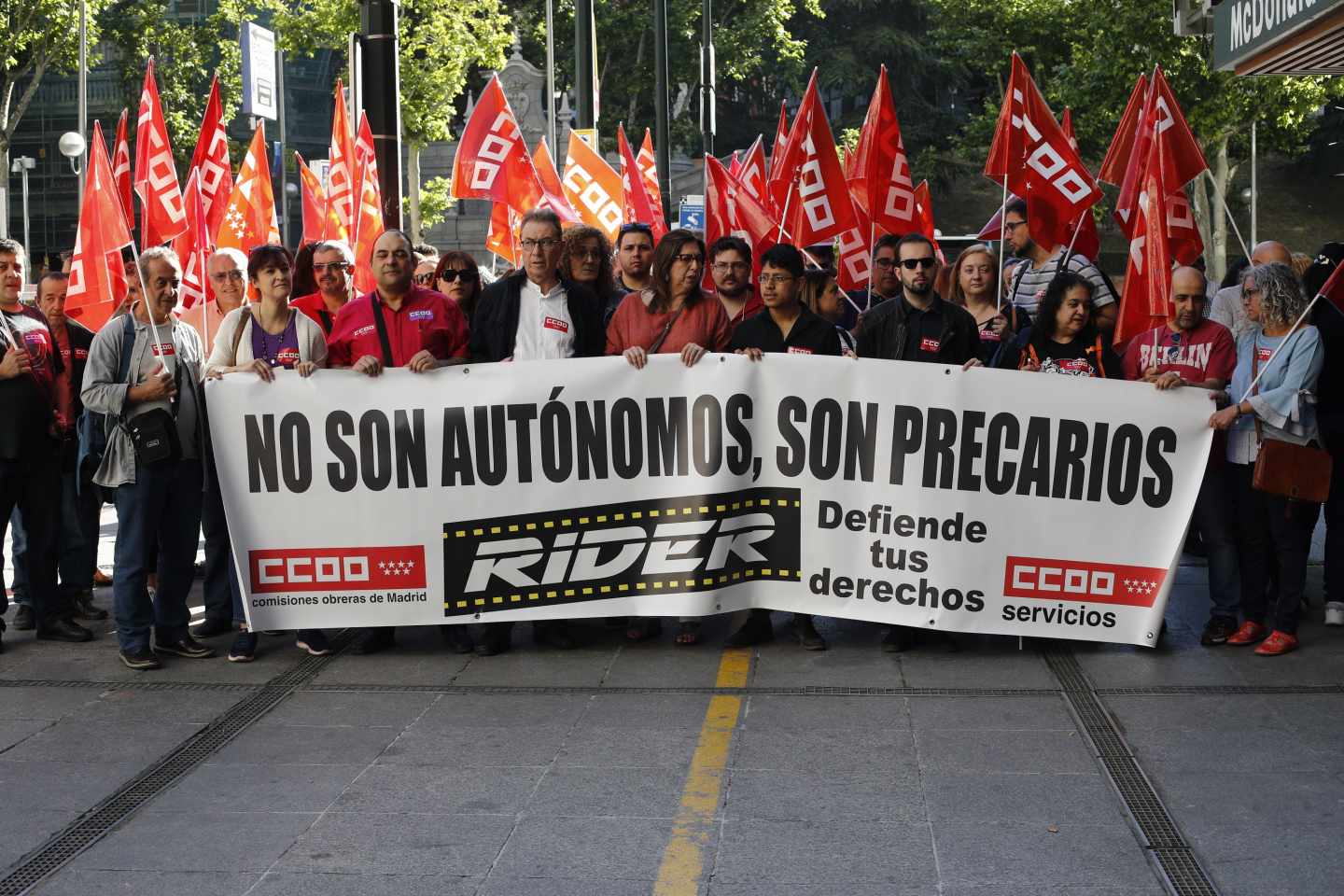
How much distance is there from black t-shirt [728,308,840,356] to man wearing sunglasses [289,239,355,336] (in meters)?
2.36

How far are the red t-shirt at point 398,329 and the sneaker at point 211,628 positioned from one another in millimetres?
1506

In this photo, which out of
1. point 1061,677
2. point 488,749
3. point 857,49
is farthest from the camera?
point 857,49

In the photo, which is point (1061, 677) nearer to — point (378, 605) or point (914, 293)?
point (914, 293)

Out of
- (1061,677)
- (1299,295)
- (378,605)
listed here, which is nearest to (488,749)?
(378,605)

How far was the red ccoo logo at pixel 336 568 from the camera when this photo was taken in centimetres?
789

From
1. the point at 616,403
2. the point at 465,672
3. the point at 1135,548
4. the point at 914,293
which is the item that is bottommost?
the point at 465,672

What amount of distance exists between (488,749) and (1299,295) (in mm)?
4445

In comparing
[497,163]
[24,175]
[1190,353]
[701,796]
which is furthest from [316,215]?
[24,175]

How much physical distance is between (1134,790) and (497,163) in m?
10.1

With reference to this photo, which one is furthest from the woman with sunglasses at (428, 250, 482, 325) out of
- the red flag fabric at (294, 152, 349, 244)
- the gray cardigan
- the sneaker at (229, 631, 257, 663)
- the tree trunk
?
the tree trunk

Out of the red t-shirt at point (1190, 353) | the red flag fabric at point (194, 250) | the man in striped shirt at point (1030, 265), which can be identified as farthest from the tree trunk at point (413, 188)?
the red t-shirt at point (1190, 353)

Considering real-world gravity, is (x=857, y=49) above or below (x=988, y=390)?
above

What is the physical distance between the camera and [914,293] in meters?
7.98

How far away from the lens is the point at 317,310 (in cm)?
899
